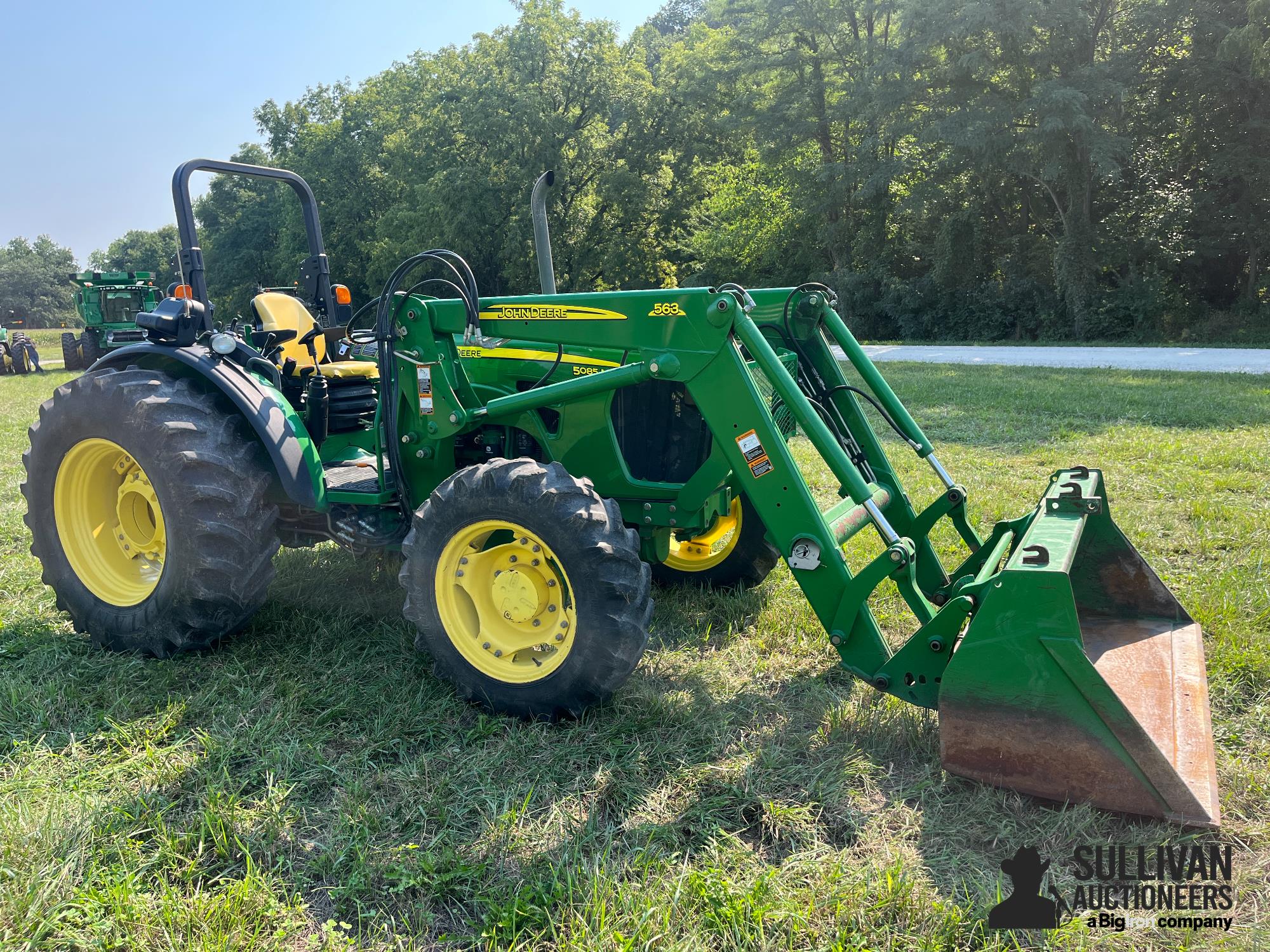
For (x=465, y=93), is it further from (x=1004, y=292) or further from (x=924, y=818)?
(x=924, y=818)

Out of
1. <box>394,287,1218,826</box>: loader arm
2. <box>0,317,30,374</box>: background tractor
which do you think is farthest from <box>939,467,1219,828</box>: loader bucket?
<box>0,317,30,374</box>: background tractor

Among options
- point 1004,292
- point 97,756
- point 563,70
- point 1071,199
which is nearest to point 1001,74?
point 1071,199

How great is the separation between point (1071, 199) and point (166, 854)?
2483 centimetres

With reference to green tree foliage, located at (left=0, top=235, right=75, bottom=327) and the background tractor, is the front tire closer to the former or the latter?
the background tractor

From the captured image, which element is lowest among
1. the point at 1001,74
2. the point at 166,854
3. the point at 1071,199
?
the point at 166,854

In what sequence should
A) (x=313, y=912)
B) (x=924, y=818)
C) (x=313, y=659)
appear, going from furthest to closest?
(x=313, y=659)
(x=924, y=818)
(x=313, y=912)

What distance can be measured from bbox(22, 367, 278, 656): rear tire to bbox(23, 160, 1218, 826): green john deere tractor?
12mm

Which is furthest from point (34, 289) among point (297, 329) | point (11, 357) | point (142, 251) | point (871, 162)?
point (297, 329)

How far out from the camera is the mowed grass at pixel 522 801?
89.7 inches

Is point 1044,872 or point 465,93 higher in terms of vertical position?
point 465,93

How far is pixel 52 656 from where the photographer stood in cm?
388

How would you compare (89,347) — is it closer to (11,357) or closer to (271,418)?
(11,357)

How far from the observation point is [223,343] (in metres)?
3.93

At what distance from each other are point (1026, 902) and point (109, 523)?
4.10 metres
